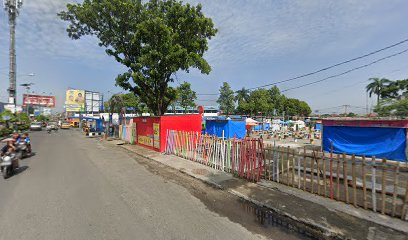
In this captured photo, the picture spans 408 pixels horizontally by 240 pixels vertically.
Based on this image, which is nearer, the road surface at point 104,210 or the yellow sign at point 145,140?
the road surface at point 104,210

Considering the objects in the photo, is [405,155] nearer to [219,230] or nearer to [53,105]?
[219,230]

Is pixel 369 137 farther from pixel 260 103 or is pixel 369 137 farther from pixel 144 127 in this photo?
pixel 260 103

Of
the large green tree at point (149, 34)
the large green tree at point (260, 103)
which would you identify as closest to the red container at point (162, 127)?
the large green tree at point (149, 34)

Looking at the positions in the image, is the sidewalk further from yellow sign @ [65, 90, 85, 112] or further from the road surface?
yellow sign @ [65, 90, 85, 112]

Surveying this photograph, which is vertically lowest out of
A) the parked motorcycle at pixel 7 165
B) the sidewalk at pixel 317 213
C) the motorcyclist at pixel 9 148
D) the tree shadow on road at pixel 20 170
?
the tree shadow on road at pixel 20 170

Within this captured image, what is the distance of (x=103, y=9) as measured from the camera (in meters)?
15.9

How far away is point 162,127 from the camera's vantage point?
12766 mm

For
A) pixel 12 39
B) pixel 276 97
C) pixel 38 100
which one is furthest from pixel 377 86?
pixel 38 100

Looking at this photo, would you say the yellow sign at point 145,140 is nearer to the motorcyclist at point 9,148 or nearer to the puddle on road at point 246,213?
the motorcyclist at point 9,148

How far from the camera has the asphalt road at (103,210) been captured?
12.2 ft

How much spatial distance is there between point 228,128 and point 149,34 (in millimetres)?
11407

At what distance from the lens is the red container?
12852 millimetres

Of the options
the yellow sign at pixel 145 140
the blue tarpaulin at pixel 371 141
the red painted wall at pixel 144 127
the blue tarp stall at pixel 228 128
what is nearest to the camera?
the blue tarpaulin at pixel 371 141

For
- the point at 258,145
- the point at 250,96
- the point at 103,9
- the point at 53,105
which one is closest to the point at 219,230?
the point at 258,145
